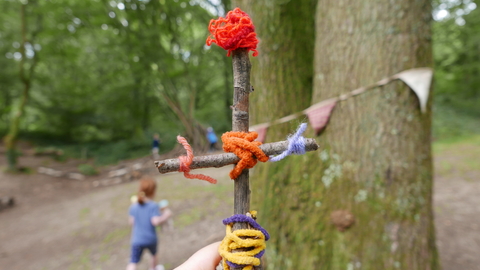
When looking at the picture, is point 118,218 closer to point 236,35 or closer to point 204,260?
point 204,260

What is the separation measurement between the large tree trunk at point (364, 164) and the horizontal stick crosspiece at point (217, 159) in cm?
152

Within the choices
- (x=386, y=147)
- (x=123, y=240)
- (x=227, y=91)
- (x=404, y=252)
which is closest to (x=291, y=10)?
(x=386, y=147)

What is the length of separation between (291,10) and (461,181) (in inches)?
285

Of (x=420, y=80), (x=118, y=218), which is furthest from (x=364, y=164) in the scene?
(x=118, y=218)

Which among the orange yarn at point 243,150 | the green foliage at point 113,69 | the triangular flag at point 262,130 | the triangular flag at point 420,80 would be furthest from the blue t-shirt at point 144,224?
the green foliage at point 113,69

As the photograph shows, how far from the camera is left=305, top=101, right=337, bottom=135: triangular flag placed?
7.66ft

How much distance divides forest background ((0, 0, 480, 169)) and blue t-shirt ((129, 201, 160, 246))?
21.5 feet

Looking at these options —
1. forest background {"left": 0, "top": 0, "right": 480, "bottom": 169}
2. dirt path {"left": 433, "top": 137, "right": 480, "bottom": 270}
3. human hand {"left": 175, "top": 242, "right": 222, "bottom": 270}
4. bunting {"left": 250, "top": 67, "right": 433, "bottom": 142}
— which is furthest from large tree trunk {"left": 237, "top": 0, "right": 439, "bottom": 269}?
forest background {"left": 0, "top": 0, "right": 480, "bottom": 169}

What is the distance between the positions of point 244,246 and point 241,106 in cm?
54

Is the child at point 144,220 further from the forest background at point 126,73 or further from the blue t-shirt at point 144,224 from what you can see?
the forest background at point 126,73

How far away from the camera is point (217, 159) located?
0.92m

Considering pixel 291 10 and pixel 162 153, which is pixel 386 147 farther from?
pixel 162 153

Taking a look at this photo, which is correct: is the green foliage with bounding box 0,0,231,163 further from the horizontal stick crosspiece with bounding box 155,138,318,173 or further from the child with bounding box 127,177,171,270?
the horizontal stick crosspiece with bounding box 155,138,318,173

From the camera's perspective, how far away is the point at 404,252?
6.88 feet
